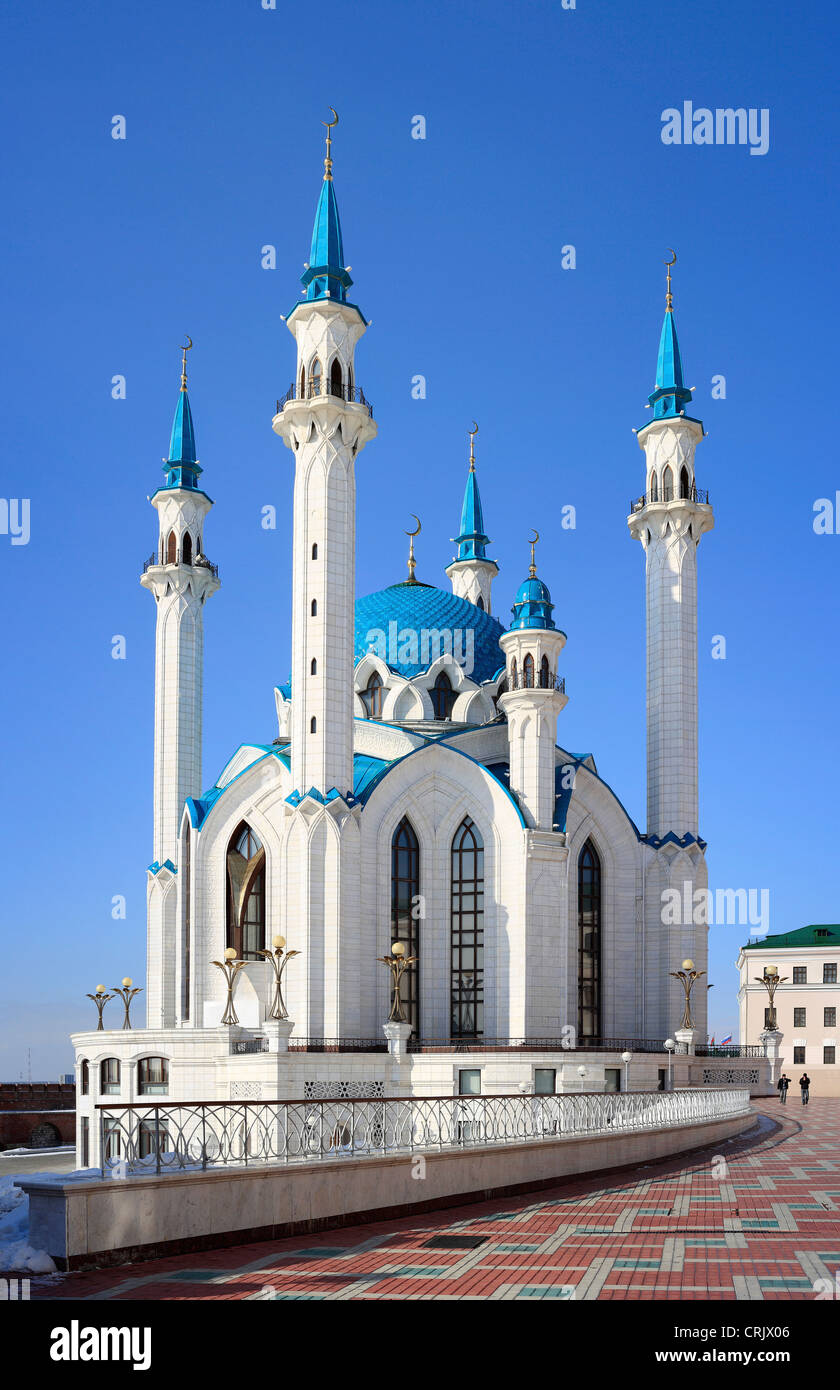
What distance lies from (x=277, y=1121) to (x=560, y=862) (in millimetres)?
25655

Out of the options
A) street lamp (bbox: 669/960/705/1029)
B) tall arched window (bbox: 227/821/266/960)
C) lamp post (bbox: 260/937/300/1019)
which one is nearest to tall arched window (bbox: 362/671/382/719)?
tall arched window (bbox: 227/821/266/960)

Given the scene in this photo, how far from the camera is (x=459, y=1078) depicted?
3534 centimetres

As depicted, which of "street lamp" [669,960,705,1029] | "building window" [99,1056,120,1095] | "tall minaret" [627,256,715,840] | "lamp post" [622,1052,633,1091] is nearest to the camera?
"lamp post" [622,1052,633,1091]

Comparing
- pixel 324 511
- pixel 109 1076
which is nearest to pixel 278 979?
pixel 109 1076

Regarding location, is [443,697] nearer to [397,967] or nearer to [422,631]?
[422,631]

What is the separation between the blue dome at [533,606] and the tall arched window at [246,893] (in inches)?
394

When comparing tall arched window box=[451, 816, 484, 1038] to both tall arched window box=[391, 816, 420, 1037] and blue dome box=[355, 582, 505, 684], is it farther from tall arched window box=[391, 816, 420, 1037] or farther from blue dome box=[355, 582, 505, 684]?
blue dome box=[355, 582, 505, 684]

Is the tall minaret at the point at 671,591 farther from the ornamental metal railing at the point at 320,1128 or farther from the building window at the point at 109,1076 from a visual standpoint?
the ornamental metal railing at the point at 320,1128

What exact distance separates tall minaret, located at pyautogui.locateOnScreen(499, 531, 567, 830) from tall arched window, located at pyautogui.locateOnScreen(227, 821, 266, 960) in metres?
7.96

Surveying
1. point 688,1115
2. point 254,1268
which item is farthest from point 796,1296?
point 688,1115

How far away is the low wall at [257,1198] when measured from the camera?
35.5ft

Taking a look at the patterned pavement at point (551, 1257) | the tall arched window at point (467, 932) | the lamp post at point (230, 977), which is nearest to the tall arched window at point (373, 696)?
the tall arched window at point (467, 932)

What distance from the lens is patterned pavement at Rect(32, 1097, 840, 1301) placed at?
9977 millimetres
